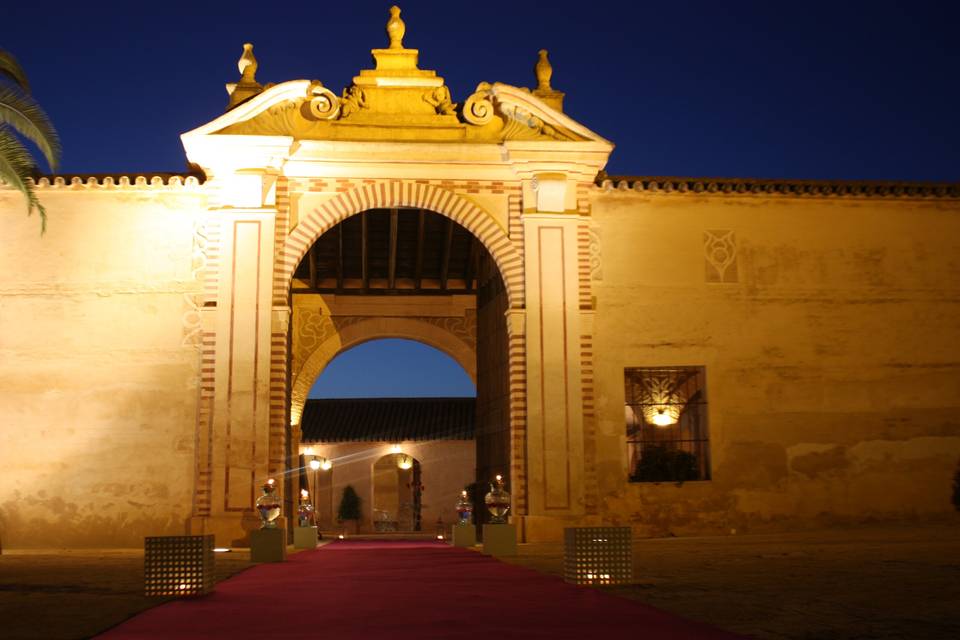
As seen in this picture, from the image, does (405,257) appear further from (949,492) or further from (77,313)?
(949,492)

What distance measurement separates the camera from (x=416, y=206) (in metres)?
14.8

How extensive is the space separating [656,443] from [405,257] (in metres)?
6.23

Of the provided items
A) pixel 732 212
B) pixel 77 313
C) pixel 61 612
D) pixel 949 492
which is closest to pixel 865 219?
pixel 732 212

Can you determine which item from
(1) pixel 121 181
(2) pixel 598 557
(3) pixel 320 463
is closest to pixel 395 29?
(1) pixel 121 181

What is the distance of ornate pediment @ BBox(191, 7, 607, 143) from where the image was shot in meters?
14.5

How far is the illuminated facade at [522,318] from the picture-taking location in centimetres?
1393

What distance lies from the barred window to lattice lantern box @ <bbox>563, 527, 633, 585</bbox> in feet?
23.6

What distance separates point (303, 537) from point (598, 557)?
759cm

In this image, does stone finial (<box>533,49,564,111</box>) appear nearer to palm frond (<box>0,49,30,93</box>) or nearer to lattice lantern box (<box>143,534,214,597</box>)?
palm frond (<box>0,49,30,93</box>)

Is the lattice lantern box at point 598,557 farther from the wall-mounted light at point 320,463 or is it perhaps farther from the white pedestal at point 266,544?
the wall-mounted light at point 320,463

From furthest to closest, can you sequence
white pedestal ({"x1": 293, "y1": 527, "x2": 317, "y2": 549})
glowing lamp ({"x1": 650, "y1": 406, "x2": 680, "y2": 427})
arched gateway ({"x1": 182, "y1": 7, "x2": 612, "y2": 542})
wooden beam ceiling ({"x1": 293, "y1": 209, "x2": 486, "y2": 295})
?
wooden beam ceiling ({"x1": 293, "y1": 209, "x2": 486, "y2": 295}) < glowing lamp ({"x1": 650, "y1": 406, "x2": 680, "y2": 427}) < white pedestal ({"x1": 293, "y1": 527, "x2": 317, "y2": 549}) < arched gateway ({"x1": 182, "y1": 7, "x2": 612, "y2": 542})

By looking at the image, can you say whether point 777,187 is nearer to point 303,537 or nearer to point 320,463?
point 303,537

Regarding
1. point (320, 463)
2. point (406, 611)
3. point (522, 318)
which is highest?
point (522, 318)

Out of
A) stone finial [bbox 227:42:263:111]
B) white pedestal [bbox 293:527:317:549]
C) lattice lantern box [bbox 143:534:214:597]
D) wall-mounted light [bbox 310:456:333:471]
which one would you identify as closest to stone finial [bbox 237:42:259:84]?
stone finial [bbox 227:42:263:111]
